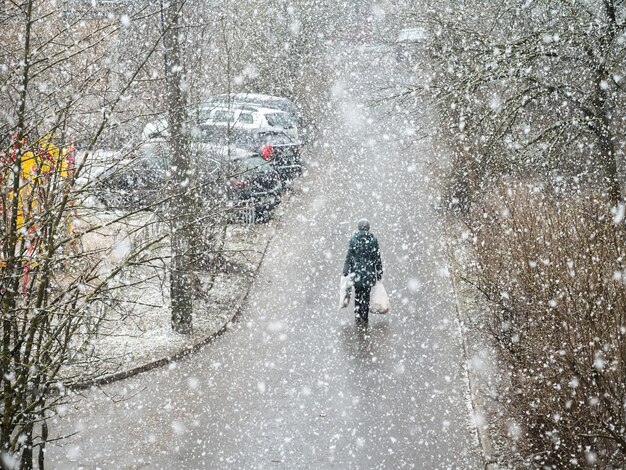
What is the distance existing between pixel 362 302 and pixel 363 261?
2.34 ft

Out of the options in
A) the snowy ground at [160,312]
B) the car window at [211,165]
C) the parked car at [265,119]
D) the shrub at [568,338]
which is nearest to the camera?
the shrub at [568,338]

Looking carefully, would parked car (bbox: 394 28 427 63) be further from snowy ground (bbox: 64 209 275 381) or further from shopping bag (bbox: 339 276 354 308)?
shopping bag (bbox: 339 276 354 308)

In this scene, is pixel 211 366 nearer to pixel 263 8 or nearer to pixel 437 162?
pixel 437 162

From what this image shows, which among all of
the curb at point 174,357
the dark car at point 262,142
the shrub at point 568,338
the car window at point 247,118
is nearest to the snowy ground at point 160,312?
the curb at point 174,357

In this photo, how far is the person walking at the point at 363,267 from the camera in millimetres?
11117

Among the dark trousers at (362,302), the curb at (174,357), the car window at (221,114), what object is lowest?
the curb at (174,357)

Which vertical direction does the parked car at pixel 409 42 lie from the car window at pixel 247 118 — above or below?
above

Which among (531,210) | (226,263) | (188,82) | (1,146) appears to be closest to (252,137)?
(226,263)

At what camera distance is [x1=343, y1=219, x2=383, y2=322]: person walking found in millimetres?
11117

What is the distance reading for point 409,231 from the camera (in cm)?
1582

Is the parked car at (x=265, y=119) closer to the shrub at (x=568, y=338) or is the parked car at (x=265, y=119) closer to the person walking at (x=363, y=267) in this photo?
the person walking at (x=363, y=267)

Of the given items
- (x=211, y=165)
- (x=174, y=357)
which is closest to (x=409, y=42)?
(x=211, y=165)

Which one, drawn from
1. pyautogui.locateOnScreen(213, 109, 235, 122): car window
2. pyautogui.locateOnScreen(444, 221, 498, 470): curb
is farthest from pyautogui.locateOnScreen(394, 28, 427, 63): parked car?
pyautogui.locateOnScreen(444, 221, 498, 470): curb

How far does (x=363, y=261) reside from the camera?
1114 cm
